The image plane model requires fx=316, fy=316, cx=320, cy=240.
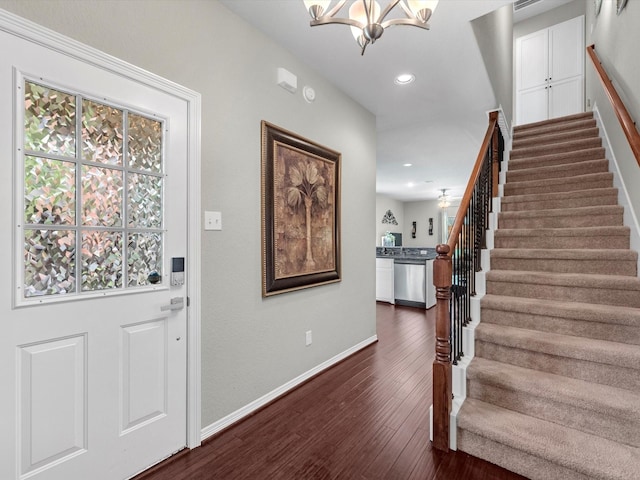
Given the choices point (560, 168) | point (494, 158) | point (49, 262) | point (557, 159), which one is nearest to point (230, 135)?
point (49, 262)

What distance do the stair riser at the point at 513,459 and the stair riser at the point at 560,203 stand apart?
234 cm

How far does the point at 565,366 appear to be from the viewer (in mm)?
1869

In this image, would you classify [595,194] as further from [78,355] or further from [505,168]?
[78,355]

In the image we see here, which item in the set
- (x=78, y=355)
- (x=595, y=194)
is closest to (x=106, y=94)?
(x=78, y=355)

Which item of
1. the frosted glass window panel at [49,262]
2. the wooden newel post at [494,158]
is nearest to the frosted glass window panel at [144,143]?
the frosted glass window panel at [49,262]

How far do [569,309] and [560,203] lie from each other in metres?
1.45

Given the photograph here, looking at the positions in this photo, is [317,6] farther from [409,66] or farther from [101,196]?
[409,66]

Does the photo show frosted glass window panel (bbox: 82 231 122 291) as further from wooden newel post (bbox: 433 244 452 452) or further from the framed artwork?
wooden newel post (bbox: 433 244 452 452)

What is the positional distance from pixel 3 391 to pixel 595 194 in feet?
13.9

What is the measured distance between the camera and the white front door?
1.25 metres

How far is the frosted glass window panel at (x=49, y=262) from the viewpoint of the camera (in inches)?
50.5

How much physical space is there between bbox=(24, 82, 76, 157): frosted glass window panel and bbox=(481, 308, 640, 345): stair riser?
2705 mm

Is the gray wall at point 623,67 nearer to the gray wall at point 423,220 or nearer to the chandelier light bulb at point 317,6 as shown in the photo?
the chandelier light bulb at point 317,6

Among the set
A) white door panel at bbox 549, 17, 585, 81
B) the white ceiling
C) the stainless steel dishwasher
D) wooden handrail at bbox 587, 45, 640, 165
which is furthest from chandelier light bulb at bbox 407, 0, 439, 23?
white door panel at bbox 549, 17, 585, 81
